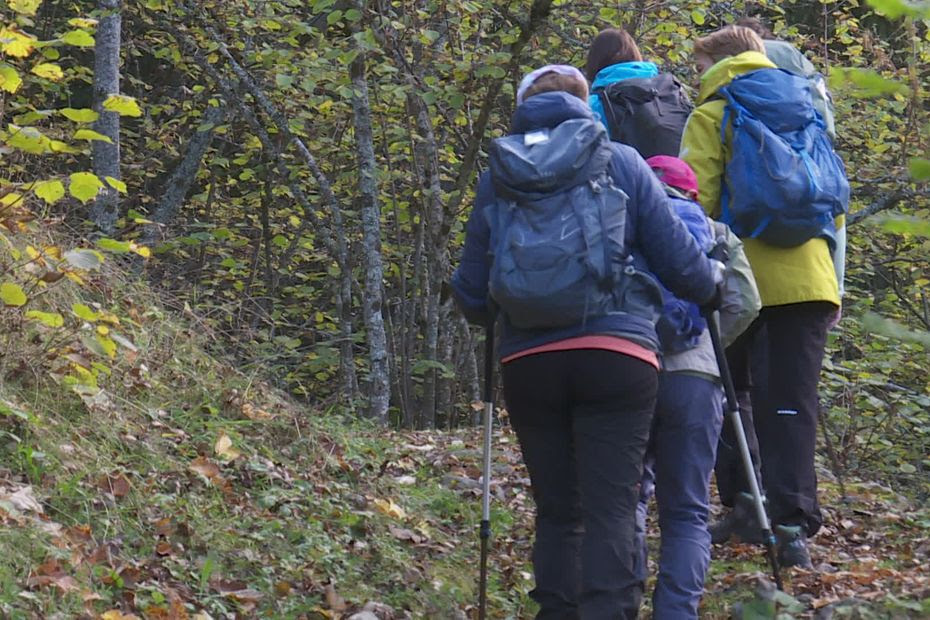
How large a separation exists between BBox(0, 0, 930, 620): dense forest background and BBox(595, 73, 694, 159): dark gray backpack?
0.77 m

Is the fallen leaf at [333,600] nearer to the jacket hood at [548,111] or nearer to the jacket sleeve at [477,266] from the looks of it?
the jacket sleeve at [477,266]

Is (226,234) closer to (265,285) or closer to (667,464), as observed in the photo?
(265,285)

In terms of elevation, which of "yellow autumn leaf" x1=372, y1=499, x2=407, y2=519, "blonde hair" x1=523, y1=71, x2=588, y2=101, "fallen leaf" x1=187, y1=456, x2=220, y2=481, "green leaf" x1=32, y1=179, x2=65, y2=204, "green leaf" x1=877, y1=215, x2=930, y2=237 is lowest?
"yellow autumn leaf" x1=372, y1=499, x2=407, y2=519

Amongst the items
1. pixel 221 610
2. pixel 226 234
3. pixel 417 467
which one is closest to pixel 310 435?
pixel 417 467

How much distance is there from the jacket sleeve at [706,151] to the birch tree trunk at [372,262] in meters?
4.30

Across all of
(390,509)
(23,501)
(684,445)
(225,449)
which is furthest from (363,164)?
(684,445)

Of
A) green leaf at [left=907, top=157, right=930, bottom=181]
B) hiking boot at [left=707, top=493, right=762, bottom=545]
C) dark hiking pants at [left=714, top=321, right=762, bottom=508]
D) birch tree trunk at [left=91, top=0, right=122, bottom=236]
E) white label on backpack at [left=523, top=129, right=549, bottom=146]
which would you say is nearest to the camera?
green leaf at [left=907, top=157, right=930, bottom=181]

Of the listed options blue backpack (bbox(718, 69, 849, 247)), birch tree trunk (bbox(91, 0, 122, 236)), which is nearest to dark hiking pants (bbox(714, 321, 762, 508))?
blue backpack (bbox(718, 69, 849, 247))

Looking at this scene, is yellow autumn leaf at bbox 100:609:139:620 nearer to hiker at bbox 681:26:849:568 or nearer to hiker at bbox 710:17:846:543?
hiker at bbox 710:17:846:543

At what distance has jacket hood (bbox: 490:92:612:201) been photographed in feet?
12.4

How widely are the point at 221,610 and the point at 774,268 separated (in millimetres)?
2596

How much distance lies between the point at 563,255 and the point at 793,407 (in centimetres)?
192

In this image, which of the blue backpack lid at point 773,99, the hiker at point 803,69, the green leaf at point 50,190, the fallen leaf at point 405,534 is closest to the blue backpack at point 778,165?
the blue backpack lid at point 773,99

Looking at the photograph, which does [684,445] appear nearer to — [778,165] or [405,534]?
[778,165]
